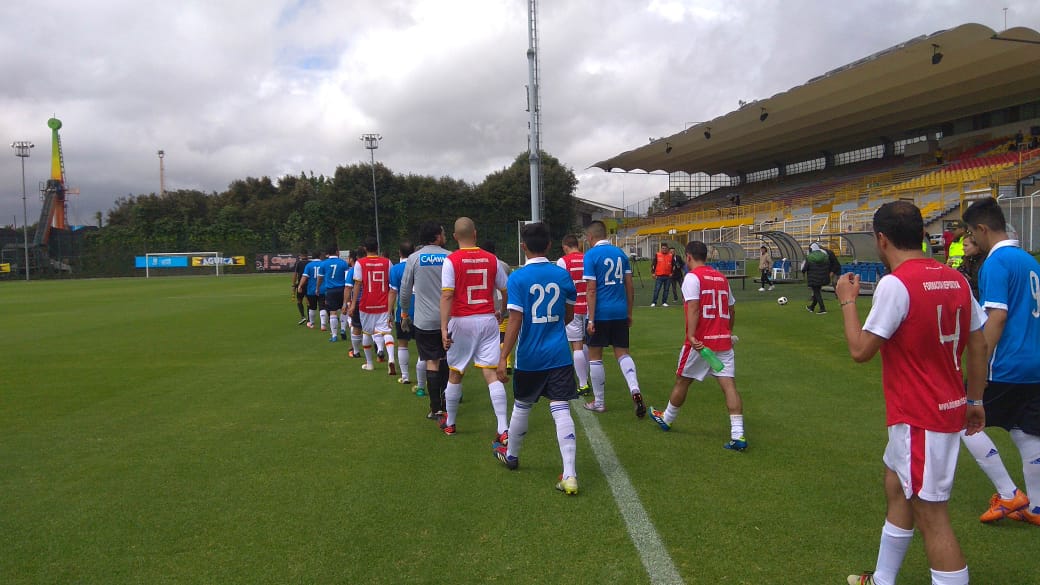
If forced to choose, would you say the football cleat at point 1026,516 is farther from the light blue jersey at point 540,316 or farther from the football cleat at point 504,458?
the football cleat at point 504,458

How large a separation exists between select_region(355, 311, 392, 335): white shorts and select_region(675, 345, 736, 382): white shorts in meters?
5.01

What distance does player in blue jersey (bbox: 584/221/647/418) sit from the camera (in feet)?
20.9

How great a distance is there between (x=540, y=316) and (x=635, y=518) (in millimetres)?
1505

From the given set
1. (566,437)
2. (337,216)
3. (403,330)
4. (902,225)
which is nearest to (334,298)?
(403,330)

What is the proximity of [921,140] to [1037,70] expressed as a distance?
12582mm

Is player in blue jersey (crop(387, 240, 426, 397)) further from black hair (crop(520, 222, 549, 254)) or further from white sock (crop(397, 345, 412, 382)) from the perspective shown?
black hair (crop(520, 222, 549, 254))

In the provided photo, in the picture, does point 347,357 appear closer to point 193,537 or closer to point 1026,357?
point 193,537

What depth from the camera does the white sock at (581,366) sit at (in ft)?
24.2

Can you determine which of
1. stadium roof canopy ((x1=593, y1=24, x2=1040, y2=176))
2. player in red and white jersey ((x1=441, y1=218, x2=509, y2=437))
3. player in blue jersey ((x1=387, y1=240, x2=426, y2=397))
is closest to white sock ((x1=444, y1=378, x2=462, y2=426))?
player in red and white jersey ((x1=441, y1=218, x2=509, y2=437))

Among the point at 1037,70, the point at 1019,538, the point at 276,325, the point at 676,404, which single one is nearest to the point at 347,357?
the point at 276,325

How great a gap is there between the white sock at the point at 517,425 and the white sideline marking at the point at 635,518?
70 centimetres

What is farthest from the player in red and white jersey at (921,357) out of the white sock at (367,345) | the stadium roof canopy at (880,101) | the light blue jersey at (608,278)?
the stadium roof canopy at (880,101)

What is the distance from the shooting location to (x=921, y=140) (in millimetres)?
44062

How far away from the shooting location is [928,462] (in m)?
2.61
